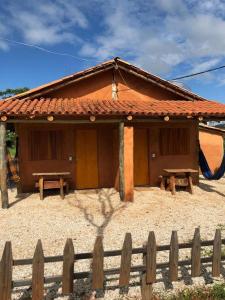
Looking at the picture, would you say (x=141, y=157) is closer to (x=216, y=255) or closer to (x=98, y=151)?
(x=98, y=151)

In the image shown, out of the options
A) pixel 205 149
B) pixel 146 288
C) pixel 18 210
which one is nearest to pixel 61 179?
pixel 18 210

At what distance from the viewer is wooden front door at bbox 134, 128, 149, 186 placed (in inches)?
444

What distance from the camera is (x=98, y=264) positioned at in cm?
359

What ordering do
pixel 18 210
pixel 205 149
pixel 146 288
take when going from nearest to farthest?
pixel 146 288
pixel 18 210
pixel 205 149

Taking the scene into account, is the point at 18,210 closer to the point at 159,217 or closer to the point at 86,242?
the point at 86,242

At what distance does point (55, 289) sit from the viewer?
4023 mm

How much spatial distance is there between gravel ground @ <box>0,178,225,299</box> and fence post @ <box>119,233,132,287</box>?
317 millimetres

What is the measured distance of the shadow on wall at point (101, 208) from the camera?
23.3 ft

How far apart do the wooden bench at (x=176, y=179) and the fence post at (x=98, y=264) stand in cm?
670

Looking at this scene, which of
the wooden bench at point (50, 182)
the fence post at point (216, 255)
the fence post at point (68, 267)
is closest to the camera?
the fence post at point (68, 267)

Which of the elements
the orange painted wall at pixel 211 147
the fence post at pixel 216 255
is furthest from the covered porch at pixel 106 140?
the fence post at pixel 216 255

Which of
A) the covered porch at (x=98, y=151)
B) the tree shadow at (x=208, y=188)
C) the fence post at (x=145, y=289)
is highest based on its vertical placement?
the covered porch at (x=98, y=151)

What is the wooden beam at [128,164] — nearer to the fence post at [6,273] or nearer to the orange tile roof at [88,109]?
the orange tile roof at [88,109]

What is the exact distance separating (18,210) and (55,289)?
461 centimetres
